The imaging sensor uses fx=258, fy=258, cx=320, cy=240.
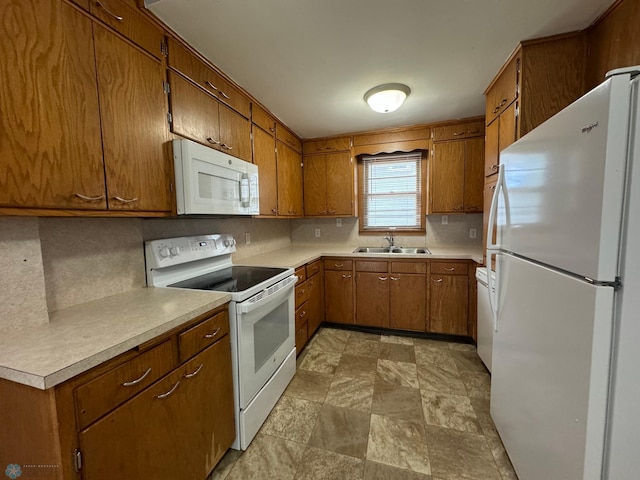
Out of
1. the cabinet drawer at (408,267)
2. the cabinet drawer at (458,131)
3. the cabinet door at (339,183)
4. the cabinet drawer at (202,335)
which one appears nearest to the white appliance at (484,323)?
the cabinet drawer at (408,267)

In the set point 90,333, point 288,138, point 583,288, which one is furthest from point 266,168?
point 583,288

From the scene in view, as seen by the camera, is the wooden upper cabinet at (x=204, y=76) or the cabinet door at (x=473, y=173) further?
the cabinet door at (x=473, y=173)

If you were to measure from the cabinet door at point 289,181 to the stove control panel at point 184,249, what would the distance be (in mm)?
806

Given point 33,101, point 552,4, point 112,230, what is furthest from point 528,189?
point 112,230

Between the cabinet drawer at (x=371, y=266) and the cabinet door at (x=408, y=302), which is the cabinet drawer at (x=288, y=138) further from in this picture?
the cabinet door at (x=408, y=302)

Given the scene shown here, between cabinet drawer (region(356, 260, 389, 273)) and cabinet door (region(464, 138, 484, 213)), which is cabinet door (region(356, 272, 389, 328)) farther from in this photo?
cabinet door (region(464, 138, 484, 213))

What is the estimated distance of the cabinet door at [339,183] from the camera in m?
3.21

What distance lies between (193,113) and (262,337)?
4.79 feet

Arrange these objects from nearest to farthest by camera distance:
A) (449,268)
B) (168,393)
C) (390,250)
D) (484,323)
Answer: (168,393), (484,323), (449,268), (390,250)

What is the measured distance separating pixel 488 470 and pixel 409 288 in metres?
1.60

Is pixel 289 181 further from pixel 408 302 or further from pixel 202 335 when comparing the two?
pixel 202 335

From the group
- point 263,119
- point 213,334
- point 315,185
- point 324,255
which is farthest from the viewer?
point 315,185

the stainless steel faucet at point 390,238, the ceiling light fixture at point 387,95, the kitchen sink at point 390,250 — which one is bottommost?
the kitchen sink at point 390,250

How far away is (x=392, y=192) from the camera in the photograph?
3.34 meters
